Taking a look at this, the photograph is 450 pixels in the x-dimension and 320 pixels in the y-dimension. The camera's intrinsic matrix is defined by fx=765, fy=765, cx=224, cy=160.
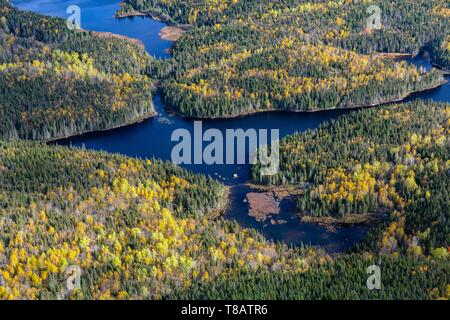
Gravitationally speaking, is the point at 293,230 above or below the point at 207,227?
below

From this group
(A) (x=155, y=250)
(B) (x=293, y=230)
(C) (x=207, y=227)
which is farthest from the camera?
(B) (x=293, y=230)

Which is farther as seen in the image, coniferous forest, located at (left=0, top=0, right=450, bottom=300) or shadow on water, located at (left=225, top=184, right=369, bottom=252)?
shadow on water, located at (left=225, top=184, right=369, bottom=252)

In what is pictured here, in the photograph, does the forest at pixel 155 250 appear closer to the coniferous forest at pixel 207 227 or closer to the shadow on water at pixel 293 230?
the coniferous forest at pixel 207 227

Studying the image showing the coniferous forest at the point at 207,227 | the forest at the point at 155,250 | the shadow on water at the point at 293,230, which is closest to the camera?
the forest at the point at 155,250

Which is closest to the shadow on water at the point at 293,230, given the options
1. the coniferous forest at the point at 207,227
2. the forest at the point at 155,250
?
the coniferous forest at the point at 207,227

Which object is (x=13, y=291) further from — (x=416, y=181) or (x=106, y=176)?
(x=416, y=181)

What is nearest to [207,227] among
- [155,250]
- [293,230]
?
[155,250]

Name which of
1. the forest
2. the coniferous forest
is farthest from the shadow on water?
the forest

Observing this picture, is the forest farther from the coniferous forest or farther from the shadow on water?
the shadow on water

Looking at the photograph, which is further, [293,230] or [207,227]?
[293,230]

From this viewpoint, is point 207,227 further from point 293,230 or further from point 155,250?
point 293,230
